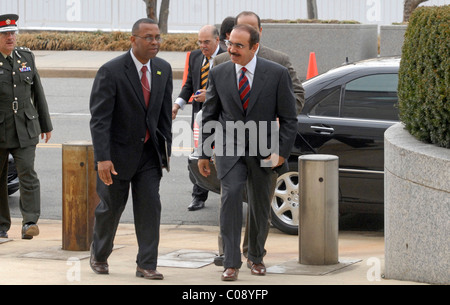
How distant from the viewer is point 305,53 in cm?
2172

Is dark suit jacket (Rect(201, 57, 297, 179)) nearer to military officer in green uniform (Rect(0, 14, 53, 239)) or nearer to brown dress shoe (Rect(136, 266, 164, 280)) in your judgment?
brown dress shoe (Rect(136, 266, 164, 280))

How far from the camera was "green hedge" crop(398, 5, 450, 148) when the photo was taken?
631 cm

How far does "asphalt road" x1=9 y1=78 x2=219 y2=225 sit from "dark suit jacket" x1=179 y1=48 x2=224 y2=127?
1.27 metres

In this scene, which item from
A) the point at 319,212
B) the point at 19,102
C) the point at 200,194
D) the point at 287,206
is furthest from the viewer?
the point at 200,194

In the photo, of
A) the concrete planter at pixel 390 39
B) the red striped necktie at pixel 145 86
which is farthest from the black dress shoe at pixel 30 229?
the concrete planter at pixel 390 39

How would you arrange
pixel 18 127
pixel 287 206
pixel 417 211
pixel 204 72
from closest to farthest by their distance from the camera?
pixel 417 211, pixel 18 127, pixel 287 206, pixel 204 72

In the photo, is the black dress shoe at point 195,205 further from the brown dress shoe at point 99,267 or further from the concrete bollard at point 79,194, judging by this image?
the brown dress shoe at point 99,267

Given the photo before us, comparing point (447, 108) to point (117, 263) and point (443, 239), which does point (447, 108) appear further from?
point (117, 263)

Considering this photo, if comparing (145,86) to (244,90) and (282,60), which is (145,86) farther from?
(282,60)

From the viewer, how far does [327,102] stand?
925 cm

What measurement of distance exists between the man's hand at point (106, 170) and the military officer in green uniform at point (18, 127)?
2125 millimetres

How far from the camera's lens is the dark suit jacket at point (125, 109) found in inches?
265

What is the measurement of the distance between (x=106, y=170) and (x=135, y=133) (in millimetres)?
343

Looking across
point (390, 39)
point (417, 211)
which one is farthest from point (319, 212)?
point (390, 39)
